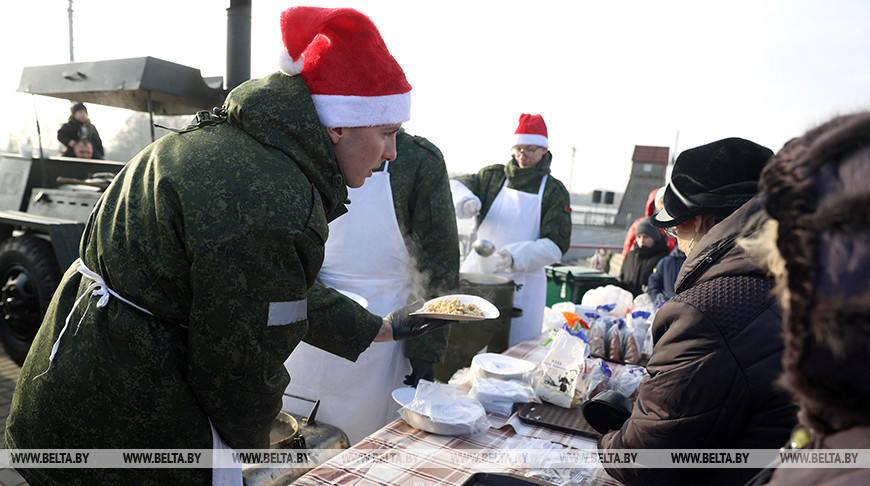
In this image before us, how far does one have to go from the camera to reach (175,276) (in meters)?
1.16

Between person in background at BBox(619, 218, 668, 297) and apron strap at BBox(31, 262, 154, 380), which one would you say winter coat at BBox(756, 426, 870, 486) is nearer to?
apron strap at BBox(31, 262, 154, 380)

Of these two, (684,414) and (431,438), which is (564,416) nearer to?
(431,438)

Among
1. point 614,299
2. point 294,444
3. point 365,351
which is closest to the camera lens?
point 294,444

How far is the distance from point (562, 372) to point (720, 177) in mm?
1021

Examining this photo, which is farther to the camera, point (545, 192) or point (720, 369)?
point (545, 192)

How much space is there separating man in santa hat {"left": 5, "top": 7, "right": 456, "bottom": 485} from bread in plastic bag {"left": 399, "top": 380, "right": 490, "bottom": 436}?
1.98ft

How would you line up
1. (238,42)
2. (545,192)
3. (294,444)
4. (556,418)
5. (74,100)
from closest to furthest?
(294,444) < (556,418) < (545,192) < (238,42) < (74,100)

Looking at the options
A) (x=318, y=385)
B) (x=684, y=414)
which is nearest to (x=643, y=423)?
(x=684, y=414)

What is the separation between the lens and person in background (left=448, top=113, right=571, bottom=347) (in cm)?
446

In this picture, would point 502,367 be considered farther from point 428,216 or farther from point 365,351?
point 428,216

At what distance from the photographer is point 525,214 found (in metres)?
4.69

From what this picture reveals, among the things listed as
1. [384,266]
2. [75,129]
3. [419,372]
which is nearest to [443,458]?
[419,372]

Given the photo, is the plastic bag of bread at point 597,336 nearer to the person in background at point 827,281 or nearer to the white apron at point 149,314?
the white apron at point 149,314

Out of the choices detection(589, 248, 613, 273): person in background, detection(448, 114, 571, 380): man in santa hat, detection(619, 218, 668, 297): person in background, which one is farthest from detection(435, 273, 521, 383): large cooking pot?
detection(589, 248, 613, 273): person in background
